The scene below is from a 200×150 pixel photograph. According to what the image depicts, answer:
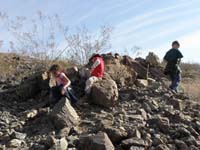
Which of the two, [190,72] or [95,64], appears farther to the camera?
[190,72]

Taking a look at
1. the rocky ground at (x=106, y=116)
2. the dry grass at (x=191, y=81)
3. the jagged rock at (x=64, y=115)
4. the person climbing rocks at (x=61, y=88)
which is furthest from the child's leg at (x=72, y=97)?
the dry grass at (x=191, y=81)

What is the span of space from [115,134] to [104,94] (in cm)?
165

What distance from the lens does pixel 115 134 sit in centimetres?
936

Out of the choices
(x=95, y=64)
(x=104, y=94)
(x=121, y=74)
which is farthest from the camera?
(x=121, y=74)

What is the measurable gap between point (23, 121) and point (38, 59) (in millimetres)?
5019

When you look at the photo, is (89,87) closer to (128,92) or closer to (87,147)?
(128,92)

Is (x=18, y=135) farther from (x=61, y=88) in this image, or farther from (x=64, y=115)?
(x=61, y=88)

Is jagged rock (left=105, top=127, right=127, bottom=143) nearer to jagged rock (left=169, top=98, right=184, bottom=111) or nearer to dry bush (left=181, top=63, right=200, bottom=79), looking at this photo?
jagged rock (left=169, top=98, right=184, bottom=111)

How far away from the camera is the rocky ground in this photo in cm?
930

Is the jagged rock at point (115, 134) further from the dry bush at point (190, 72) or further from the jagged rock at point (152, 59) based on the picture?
the dry bush at point (190, 72)

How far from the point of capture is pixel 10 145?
9188 mm

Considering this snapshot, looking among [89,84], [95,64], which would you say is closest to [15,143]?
[89,84]

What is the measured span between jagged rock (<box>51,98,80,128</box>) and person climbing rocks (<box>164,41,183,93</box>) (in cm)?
376

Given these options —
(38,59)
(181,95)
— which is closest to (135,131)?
(181,95)
